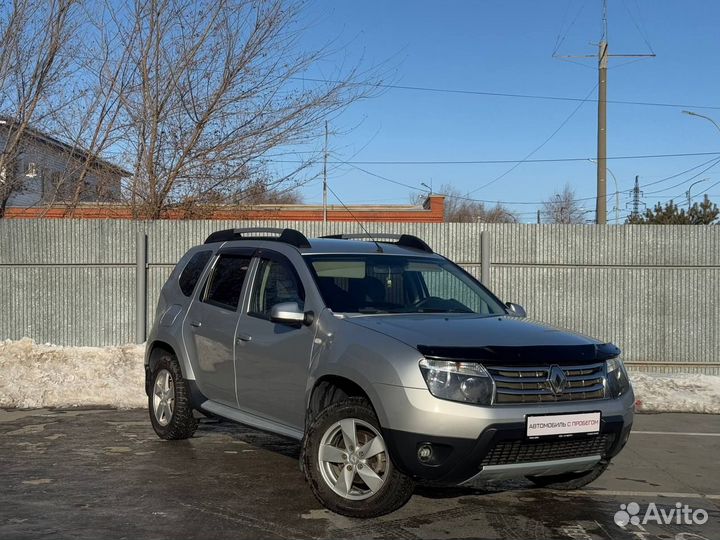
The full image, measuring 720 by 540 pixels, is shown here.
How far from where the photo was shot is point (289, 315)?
18.7ft

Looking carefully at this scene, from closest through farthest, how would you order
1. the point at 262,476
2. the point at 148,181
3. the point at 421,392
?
the point at 421,392 < the point at 262,476 < the point at 148,181

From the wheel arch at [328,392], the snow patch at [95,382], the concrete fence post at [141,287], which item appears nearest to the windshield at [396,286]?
the wheel arch at [328,392]

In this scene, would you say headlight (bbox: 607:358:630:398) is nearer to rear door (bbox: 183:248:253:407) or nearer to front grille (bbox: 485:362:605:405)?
front grille (bbox: 485:362:605:405)

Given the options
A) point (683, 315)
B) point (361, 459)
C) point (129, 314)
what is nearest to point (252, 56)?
point (129, 314)

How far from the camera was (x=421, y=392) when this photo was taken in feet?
15.8

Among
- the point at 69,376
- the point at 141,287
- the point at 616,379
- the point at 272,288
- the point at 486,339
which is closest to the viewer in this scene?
the point at 486,339

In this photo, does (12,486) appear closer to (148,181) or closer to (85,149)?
(148,181)

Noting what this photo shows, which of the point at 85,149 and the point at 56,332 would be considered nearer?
the point at 56,332

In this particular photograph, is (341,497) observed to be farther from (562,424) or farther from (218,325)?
(218,325)

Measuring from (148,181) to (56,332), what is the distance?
12.0 ft

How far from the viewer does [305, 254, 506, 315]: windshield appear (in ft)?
19.7

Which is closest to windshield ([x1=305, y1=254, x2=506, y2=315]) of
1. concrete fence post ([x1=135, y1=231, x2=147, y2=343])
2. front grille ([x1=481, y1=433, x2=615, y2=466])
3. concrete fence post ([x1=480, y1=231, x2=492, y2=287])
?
front grille ([x1=481, y1=433, x2=615, y2=466])

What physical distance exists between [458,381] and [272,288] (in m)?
2.14

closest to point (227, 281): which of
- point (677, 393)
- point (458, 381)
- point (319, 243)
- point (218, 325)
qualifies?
point (218, 325)
